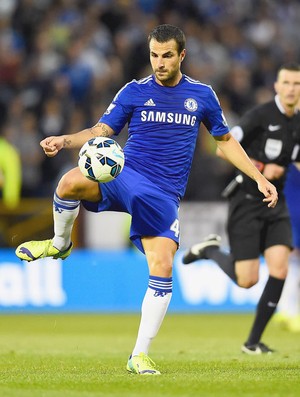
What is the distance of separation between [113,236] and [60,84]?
2.96m

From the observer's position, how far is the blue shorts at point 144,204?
27.0 ft

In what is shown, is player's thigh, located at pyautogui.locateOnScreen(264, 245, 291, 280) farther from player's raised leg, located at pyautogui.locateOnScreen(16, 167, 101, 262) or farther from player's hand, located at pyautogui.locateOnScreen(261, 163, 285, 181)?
player's raised leg, located at pyautogui.locateOnScreen(16, 167, 101, 262)

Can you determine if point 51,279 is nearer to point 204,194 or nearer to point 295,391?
point 204,194

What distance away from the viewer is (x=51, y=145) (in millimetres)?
7812

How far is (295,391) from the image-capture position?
7.16m

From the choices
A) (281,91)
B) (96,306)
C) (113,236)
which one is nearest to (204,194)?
(113,236)

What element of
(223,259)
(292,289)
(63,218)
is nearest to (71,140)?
(63,218)

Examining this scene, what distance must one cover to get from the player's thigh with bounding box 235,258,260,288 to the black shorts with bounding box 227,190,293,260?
5 cm

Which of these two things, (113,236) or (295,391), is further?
(113,236)

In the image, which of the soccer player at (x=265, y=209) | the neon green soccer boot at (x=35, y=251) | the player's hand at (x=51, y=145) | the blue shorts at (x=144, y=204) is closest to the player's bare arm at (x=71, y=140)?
the player's hand at (x=51, y=145)

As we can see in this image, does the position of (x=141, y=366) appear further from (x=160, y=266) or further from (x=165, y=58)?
(x=165, y=58)

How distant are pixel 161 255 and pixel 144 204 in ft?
1.35

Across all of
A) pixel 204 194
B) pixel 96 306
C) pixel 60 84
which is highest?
pixel 60 84

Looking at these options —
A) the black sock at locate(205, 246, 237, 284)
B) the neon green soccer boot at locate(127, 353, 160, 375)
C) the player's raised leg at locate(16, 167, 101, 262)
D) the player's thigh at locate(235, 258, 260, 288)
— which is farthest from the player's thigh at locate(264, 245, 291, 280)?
the neon green soccer boot at locate(127, 353, 160, 375)
